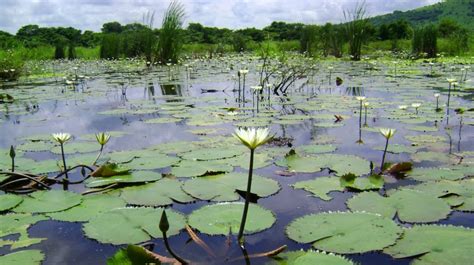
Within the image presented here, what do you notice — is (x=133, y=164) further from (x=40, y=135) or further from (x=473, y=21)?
(x=473, y=21)

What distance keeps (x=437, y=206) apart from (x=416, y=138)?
152cm

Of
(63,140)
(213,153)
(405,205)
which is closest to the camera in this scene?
(405,205)

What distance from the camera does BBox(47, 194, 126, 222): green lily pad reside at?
2041 millimetres

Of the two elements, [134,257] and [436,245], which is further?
[436,245]

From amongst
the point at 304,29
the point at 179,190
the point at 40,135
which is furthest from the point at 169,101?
the point at 304,29

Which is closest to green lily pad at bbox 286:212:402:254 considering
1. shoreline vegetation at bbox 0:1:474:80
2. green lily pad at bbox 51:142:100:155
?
green lily pad at bbox 51:142:100:155

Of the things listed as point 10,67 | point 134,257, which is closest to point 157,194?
point 134,257

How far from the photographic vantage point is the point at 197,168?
9.03 feet

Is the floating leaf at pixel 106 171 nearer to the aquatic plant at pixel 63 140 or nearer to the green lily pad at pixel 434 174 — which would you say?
the aquatic plant at pixel 63 140

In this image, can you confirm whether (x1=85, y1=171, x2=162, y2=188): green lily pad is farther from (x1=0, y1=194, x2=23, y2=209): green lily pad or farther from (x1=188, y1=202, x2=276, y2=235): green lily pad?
(x1=188, y1=202, x2=276, y2=235): green lily pad

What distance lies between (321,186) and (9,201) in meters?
1.67

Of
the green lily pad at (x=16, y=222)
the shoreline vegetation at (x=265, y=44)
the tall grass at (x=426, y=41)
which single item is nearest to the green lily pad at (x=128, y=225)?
the green lily pad at (x=16, y=222)

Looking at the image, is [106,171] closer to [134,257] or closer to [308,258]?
[134,257]

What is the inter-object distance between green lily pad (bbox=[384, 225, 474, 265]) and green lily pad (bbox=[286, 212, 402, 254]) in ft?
0.16
